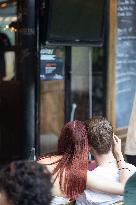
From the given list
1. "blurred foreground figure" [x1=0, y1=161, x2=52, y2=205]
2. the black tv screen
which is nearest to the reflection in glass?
the black tv screen

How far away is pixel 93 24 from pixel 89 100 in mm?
1059

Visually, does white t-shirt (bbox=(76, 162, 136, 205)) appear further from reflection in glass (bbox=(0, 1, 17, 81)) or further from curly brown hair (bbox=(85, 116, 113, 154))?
reflection in glass (bbox=(0, 1, 17, 81))

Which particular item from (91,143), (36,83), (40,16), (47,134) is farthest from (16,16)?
(91,143)

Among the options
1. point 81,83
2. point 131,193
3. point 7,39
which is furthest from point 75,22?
point 131,193

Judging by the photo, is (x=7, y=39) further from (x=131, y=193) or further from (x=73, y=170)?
(x=131, y=193)

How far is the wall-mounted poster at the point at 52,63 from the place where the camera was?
19.2 feet

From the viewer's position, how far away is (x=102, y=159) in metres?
3.46

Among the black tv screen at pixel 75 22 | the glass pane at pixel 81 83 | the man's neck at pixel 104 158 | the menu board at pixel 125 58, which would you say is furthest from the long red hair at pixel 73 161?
the menu board at pixel 125 58

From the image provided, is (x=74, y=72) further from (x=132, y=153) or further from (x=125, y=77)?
(x=132, y=153)

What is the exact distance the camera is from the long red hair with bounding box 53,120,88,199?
3178mm

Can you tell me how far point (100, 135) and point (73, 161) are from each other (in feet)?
0.97

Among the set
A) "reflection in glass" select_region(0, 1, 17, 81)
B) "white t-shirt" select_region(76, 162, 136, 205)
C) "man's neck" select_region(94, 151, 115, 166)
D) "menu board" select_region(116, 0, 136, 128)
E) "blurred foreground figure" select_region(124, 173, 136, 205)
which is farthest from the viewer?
"menu board" select_region(116, 0, 136, 128)

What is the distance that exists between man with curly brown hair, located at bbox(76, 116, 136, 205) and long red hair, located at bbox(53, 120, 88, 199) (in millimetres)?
98

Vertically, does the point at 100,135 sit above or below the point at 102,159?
above
